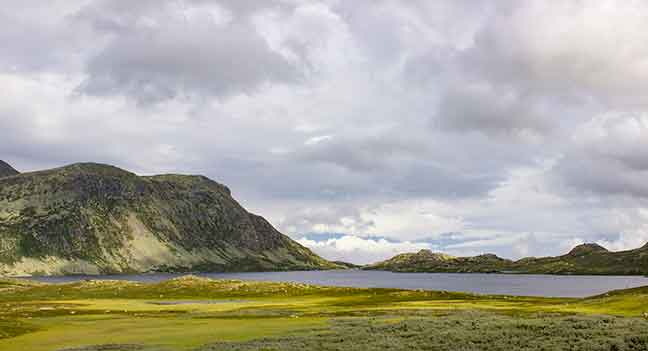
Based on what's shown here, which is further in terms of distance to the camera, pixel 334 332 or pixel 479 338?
pixel 334 332

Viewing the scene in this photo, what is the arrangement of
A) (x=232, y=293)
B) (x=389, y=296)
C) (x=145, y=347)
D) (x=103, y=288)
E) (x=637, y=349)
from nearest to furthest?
(x=637, y=349)
(x=145, y=347)
(x=389, y=296)
(x=232, y=293)
(x=103, y=288)

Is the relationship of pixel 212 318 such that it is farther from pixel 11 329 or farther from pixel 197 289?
pixel 197 289

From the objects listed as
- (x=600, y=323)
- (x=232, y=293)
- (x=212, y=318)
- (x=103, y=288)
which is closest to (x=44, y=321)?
(x=212, y=318)

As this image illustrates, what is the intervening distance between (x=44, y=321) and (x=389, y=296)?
224ft

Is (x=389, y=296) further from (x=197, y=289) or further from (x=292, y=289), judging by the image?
(x=197, y=289)

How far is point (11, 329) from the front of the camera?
197 ft

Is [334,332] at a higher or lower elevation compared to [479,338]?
lower

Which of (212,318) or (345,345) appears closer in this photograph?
(345,345)

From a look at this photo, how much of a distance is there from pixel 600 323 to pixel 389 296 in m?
75.3

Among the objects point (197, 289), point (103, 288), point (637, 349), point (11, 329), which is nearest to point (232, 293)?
point (197, 289)

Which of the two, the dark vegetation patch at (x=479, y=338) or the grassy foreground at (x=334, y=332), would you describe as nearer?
the dark vegetation patch at (x=479, y=338)

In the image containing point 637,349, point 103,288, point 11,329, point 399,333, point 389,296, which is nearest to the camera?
point 637,349

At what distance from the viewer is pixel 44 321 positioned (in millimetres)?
73688

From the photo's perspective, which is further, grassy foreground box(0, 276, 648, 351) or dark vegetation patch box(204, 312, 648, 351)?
grassy foreground box(0, 276, 648, 351)
